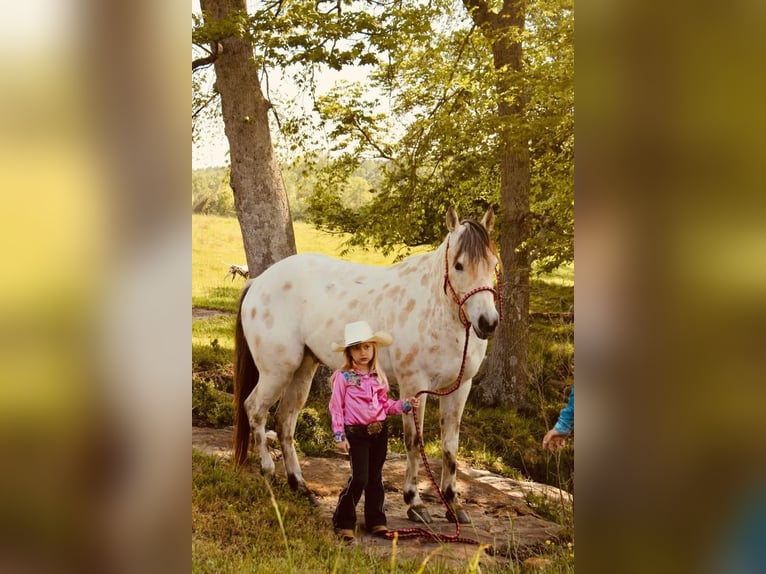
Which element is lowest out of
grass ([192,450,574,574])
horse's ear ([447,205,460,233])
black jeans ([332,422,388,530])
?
grass ([192,450,574,574])

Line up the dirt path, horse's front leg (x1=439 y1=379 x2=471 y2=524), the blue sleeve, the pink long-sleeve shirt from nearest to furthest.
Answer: the blue sleeve → the pink long-sleeve shirt → the dirt path → horse's front leg (x1=439 y1=379 x2=471 y2=524)

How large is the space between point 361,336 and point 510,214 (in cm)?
102

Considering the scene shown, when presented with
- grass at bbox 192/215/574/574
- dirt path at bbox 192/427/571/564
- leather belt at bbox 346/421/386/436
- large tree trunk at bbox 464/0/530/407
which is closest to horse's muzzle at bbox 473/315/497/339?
large tree trunk at bbox 464/0/530/407

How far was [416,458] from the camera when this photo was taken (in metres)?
3.31

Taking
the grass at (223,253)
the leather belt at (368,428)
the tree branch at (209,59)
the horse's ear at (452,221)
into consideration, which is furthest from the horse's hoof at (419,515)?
the tree branch at (209,59)

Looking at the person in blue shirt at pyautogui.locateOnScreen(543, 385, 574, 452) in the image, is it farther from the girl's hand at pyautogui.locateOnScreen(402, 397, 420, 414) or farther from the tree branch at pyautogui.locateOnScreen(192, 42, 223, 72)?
the tree branch at pyautogui.locateOnScreen(192, 42, 223, 72)

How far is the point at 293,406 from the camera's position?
11.4 feet

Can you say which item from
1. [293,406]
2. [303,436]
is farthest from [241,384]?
[303,436]

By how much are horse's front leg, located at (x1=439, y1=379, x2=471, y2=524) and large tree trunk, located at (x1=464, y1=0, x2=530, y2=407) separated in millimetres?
198

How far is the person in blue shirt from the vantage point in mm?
2965

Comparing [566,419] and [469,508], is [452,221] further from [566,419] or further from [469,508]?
[469,508]

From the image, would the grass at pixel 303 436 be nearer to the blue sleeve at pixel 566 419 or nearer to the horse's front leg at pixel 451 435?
the horse's front leg at pixel 451 435
